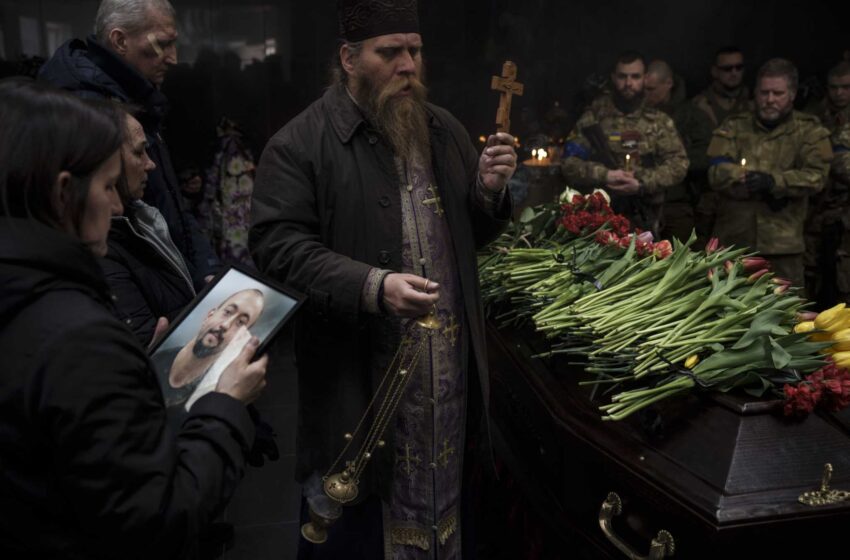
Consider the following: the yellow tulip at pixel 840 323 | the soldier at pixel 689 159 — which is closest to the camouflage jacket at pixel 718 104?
the soldier at pixel 689 159

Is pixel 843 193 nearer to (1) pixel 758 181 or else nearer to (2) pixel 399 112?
(1) pixel 758 181

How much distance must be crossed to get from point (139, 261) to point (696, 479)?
179 cm

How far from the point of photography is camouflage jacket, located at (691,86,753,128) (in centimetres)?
711

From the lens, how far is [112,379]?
1.23 m

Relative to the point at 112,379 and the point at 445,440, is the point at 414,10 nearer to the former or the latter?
the point at 445,440

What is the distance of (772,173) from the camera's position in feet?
18.4

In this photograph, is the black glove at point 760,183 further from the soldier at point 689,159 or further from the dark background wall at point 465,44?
the dark background wall at point 465,44

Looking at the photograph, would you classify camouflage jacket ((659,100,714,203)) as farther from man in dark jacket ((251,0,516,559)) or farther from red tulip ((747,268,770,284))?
man in dark jacket ((251,0,516,559))

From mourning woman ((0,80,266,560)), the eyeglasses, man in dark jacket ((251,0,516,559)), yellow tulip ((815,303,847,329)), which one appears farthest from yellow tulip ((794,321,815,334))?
the eyeglasses

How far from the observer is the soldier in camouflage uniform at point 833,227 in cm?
643

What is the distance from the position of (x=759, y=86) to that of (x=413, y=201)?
4262 mm

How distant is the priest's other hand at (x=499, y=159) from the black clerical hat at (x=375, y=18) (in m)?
0.48

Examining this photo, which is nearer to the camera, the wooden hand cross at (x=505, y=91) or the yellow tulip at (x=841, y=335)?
the yellow tulip at (x=841, y=335)

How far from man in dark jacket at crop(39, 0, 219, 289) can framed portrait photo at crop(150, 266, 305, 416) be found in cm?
126
